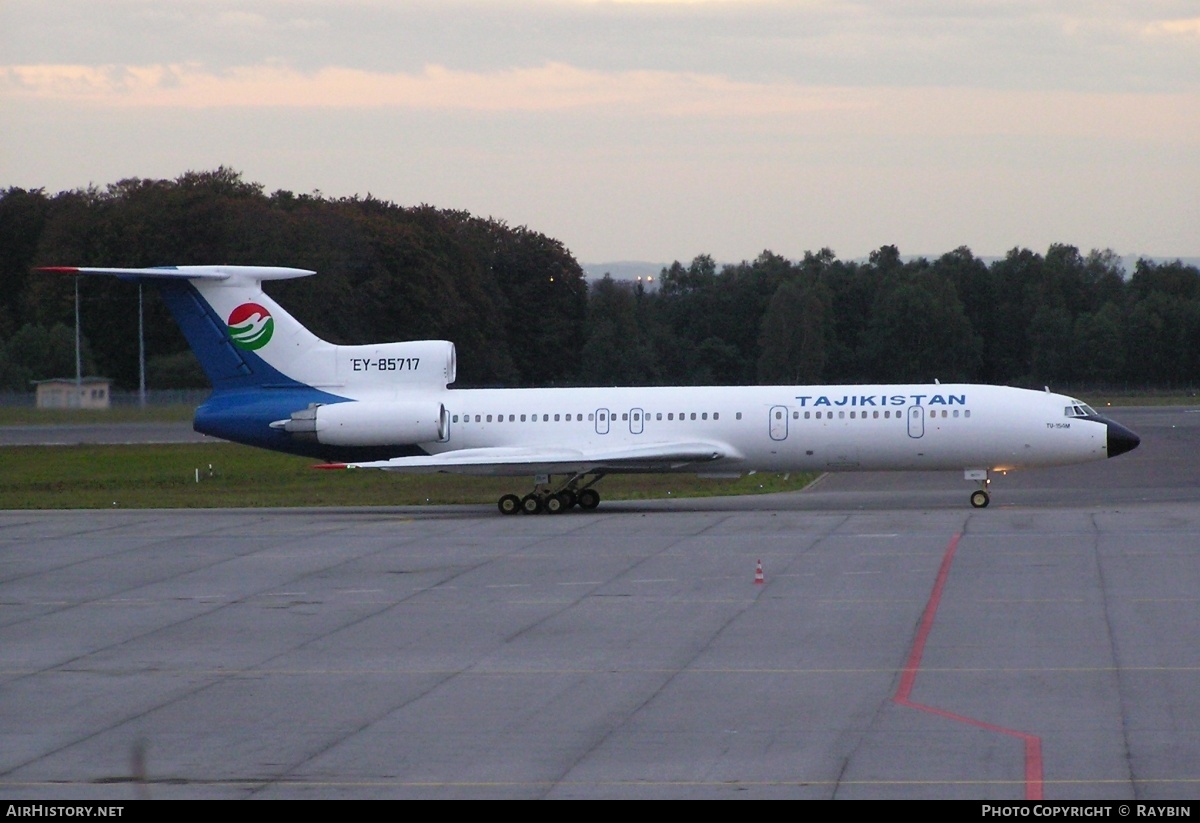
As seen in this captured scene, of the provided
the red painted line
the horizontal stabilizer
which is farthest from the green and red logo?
the red painted line

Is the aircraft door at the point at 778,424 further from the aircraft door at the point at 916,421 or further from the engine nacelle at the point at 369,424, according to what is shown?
the engine nacelle at the point at 369,424

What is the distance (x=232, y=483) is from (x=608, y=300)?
49.7 metres

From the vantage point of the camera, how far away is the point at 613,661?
15.8 m

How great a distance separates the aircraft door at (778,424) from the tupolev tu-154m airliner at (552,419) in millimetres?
23

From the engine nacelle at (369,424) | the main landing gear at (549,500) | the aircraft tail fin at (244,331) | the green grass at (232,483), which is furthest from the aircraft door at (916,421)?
the aircraft tail fin at (244,331)

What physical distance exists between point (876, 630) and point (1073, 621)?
247 cm

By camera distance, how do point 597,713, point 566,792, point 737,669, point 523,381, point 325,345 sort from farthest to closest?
point 523,381 < point 325,345 < point 737,669 < point 597,713 < point 566,792

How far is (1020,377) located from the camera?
88.4 m

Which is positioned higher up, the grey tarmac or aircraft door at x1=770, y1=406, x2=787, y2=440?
aircraft door at x1=770, y1=406, x2=787, y2=440

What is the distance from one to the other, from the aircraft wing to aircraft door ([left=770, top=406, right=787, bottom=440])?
3.09ft

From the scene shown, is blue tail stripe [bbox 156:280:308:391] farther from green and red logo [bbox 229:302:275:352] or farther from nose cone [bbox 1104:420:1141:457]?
nose cone [bbox 1104:420:1141:457]

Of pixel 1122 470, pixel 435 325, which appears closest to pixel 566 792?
pixel 1122 470

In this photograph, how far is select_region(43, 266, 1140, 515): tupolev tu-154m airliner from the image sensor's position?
3266 centimetres

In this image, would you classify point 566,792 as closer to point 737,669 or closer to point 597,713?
point 597,713
